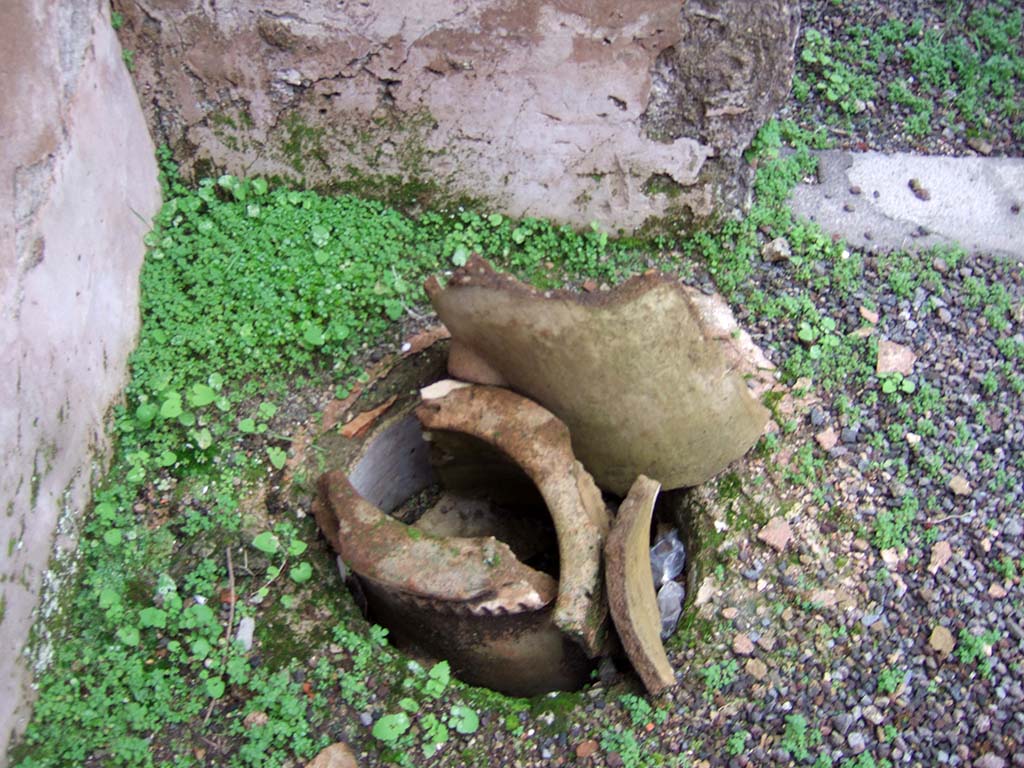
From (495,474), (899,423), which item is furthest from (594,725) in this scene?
(899,423)

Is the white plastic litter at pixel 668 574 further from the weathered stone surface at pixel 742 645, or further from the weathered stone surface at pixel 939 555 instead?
the weathered stone surface at pixel 939 555

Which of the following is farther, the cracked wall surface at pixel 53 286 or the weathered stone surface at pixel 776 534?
the weathered stone surface at pixel 776 534

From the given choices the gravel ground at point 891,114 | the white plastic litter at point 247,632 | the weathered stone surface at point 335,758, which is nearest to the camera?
the weathered stone surface at point 335,758

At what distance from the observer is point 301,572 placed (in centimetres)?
322

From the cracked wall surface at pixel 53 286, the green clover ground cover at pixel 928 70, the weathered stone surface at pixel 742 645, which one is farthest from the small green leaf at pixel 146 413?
the green clover ground cover at pixel 928 70

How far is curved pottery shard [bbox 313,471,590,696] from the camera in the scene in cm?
304

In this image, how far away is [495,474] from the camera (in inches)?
152

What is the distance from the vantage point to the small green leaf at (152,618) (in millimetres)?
3008

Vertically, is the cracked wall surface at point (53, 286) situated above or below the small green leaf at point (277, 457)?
above

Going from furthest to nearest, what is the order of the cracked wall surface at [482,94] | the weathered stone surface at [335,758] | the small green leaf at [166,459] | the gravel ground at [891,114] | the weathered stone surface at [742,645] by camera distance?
the gravel ground at [891,114] → the cracked wall surface at [482,94] → the small green leaf at [166,459] → the weathered stone surface at [742,645] → the weathered stone surface at [335,758]

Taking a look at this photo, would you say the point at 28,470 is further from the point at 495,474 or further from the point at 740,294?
Result: the point at 740,294

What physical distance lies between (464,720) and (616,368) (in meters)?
1.23

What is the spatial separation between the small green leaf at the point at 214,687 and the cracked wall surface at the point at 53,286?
20.4 inches

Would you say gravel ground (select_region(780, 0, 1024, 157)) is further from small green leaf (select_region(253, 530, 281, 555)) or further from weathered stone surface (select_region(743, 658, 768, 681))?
small green leaf (select_region(253, 530, 281, 555))
